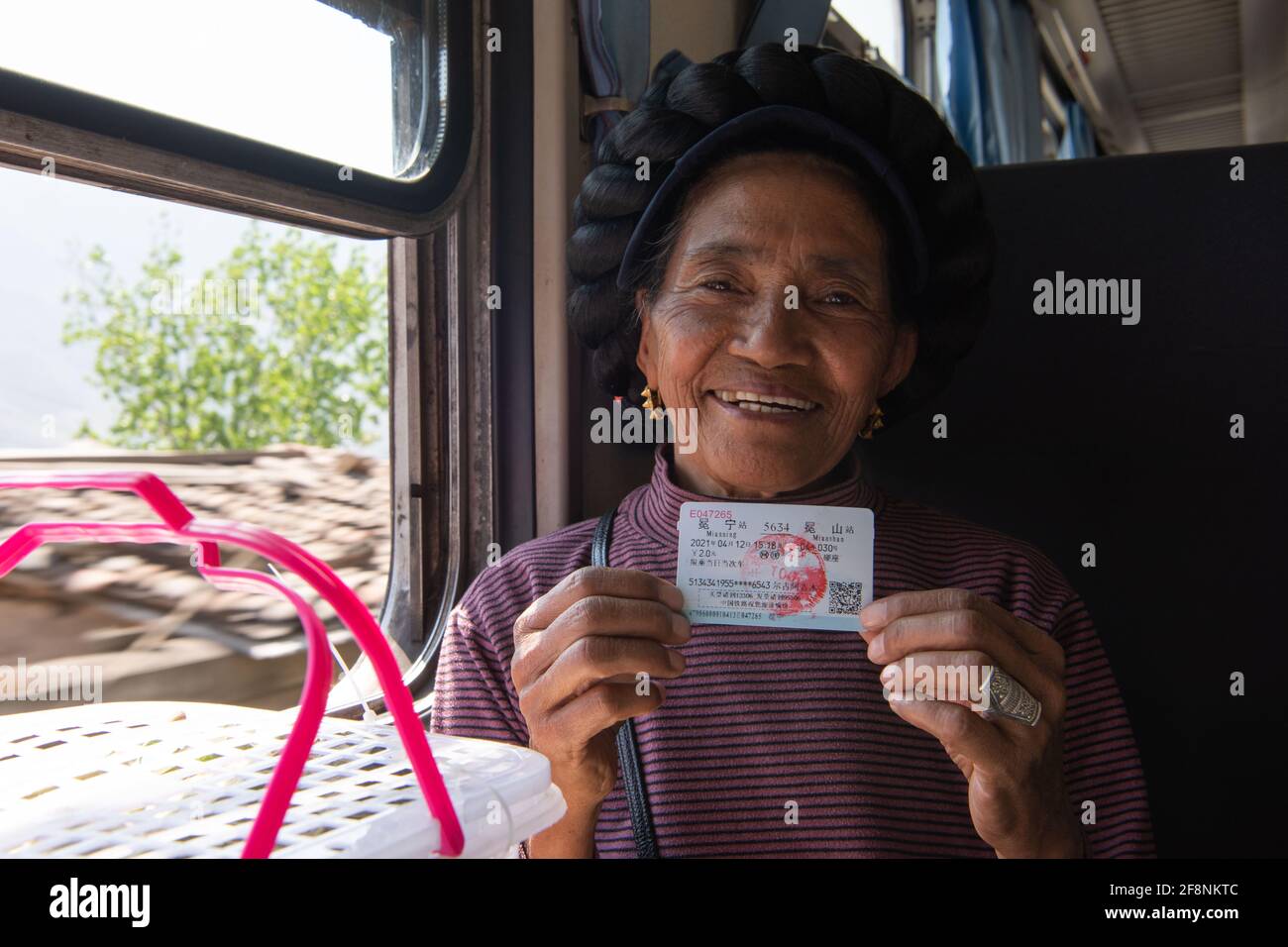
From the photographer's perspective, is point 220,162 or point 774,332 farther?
point 774,332

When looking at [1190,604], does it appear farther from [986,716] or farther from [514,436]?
[514,436]

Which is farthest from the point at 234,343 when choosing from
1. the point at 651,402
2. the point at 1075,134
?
the point at 1075,134

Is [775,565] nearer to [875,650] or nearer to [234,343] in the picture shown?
[875,650]

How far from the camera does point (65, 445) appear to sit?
1.12 meters

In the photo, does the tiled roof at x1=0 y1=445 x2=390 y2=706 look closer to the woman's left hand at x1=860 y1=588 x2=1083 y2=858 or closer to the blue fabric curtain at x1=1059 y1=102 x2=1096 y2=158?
the woman's left hand at x1=860 y1=588 x2=1083 y2=858

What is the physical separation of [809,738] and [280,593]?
2.80ft

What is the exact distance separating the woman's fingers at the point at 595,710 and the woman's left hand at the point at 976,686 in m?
0.25

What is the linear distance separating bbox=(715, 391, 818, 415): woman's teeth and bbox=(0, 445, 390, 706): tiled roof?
0.56 m

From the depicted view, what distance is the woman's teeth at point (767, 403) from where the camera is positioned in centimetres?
128

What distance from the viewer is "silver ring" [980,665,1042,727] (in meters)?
0.95

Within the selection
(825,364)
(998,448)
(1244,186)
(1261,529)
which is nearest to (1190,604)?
(1261,529)

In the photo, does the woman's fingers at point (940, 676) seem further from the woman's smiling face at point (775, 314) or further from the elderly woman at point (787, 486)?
the woman's smiling face at point (775, 314)

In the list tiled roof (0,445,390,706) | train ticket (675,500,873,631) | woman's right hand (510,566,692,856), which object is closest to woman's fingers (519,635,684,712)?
woman's right hand (510,566,692,856)

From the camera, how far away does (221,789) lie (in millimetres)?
607
